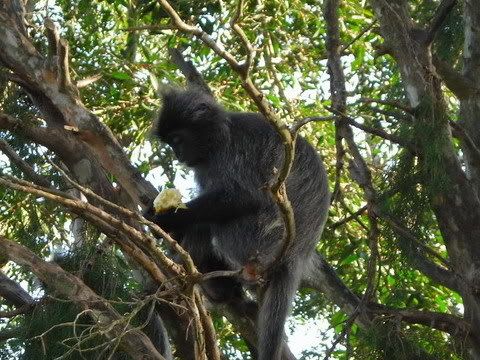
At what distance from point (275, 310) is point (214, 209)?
32.1 inches

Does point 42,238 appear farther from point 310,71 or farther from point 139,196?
point 310,71

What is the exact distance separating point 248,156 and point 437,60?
1165mm

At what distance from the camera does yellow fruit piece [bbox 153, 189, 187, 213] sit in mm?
3834

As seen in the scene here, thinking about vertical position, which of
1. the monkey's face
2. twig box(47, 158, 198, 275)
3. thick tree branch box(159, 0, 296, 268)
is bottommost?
twig box(47, 158, 198, 275)

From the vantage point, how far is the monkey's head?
475 cm

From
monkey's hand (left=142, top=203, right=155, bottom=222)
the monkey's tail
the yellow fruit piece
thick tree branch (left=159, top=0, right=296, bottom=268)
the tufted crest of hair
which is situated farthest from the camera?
the tufted crest of hair

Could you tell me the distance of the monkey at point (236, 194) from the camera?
14.1ft

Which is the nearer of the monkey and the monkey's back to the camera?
the monkey

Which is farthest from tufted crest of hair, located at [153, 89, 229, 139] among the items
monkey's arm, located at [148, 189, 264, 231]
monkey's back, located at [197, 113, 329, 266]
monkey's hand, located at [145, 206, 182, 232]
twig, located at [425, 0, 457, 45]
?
twig, located at [425, 0, 457, 45]

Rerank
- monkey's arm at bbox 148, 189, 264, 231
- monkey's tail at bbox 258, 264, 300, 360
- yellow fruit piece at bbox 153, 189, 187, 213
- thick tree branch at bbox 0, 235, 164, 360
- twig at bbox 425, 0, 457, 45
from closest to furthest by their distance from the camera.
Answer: thick tree branch at bbox 0, 235, 164, 360 → monkey's tail at bbox 258, 264, 300, 360 → yellow fruit piece at bbox 153, 189, 187, 213 → monkey's arm at bbox 148, 189, 264, 231 → twig at bbox 425, 0, 457, 45

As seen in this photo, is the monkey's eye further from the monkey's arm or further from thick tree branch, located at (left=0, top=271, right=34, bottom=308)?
thick tree branch, located at (left=0, top=271, right=34, bottom=308)

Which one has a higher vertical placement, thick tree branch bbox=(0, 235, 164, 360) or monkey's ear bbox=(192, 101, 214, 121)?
monkey's ear bbox=(192, 101, 214, 121)

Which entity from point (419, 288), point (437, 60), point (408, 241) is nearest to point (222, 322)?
point (419, 288)

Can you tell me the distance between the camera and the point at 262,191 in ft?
14.3
